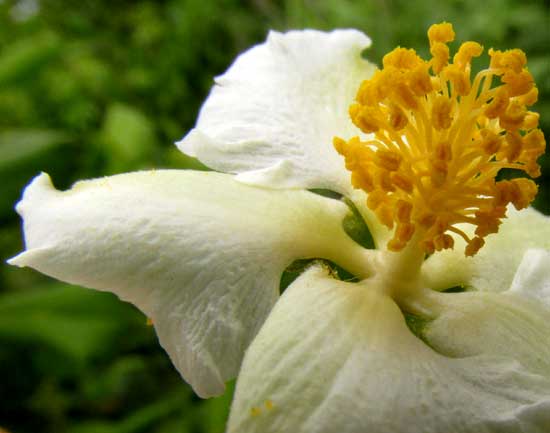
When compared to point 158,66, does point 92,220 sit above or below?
above

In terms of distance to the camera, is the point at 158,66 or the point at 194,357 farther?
the point at 158,66

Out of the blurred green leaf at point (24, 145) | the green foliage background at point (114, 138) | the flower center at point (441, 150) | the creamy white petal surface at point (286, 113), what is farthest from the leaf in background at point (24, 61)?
the flower center at point (441, 150)

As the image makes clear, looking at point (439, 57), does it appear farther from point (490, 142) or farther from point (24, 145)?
point (24, 145)

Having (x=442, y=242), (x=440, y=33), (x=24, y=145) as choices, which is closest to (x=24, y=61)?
(x=24, y=145)

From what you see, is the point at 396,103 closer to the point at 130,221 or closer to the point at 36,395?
the point at 130,221

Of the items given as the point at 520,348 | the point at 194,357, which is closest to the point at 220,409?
the point at 194,357

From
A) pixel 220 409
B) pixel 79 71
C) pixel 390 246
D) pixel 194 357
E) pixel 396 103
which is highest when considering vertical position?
pixel 396 103

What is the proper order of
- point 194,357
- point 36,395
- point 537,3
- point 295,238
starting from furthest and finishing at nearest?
point 537,3, point 36,395, point 295,238, point 194,357
